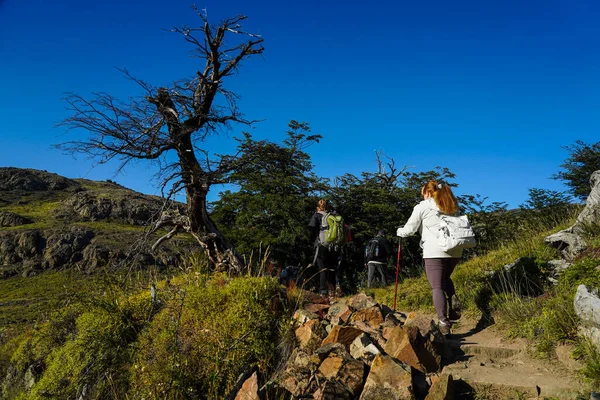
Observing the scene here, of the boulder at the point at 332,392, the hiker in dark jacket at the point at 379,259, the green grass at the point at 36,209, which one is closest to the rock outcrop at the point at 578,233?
the hiker in dark jacket at the point at 379,259

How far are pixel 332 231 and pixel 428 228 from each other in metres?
3.16

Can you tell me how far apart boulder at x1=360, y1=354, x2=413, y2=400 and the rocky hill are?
57.1 meters

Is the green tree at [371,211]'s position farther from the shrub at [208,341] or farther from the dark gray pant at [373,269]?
the shrub at [208,341]

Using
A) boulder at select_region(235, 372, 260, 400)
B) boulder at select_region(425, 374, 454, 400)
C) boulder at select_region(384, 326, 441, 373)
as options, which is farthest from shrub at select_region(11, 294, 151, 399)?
boulder at select_region(425, 374, 454, 400)

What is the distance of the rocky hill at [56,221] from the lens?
234ft

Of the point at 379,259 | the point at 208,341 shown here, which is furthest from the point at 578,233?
the point at 208,341

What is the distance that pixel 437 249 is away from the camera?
17.9 ft

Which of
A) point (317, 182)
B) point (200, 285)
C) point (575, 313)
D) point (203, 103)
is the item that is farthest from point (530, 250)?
point (317, 182)

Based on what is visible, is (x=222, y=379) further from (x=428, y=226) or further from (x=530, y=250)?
(x=530, y=250)

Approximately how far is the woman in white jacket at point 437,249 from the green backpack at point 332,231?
2.85m

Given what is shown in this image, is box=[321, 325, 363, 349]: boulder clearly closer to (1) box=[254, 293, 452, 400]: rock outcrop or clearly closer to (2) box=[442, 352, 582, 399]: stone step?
(1) box=[254, 293, 452, 400]: rock outcrop

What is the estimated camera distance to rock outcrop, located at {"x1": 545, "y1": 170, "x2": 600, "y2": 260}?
277 inches

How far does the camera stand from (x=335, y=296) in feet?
29.8

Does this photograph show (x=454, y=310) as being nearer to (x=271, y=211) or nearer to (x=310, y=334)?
(x=310, y=334)
